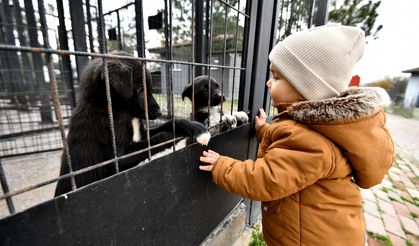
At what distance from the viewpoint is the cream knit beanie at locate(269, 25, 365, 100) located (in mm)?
1271

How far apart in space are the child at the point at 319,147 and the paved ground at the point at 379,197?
1.49 meters

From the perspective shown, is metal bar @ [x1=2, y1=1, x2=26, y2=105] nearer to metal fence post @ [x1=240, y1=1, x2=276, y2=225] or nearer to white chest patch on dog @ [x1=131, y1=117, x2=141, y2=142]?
white chest patch on dog @ [x1=131, y1=117, x2=141, y2=142]

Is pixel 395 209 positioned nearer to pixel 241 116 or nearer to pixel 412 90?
pixel 241 116

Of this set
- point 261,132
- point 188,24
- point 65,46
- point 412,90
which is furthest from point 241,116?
point 412,90

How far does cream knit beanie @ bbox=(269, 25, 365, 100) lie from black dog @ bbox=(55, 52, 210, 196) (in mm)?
686

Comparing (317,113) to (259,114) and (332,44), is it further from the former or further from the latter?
(259,114)

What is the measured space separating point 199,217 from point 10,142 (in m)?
4.91

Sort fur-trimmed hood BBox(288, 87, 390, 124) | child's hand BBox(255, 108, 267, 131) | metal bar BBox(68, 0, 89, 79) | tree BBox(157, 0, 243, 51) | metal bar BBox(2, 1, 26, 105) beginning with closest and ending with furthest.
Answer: fur-trimmed hood BBox(288, 87, 390, 124) → child's hand BBox(255, 108, 267, 131) → tree BBox(157, 0, 243, 51) → metal bar BBox(68, 0, 89, 79) → metal bar BBox(2, 1, 26, 105)

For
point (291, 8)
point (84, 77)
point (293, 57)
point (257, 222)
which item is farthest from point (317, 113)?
point (291, 8)

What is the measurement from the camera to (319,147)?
1.20 m

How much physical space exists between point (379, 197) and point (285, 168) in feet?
11.8

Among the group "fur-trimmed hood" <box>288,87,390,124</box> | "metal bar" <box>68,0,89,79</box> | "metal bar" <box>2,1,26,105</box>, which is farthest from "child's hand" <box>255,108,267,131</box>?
"metal bar" <box>2,1,26,105</box>

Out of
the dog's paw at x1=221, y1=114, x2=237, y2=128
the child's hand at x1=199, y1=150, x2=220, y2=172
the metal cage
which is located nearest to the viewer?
the metal cage

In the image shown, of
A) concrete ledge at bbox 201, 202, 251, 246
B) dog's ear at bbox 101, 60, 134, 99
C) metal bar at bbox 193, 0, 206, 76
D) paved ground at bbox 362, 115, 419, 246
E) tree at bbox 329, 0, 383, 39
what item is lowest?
paved ground at bbox 362, 115, 419, 246
